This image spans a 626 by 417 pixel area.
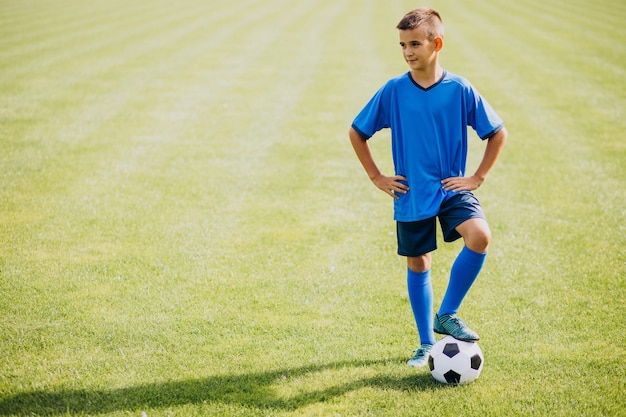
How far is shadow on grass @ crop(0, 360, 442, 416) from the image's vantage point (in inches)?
153

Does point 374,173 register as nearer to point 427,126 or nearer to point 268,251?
point 427,126

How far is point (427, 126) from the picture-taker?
13.6ft

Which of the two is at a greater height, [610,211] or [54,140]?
[54,140]

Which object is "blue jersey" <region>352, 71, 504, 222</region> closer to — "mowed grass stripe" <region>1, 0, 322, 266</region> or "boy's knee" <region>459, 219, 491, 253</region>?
"boy's knee" <region>459, 219, 491, 253</region>

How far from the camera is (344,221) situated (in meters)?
7.27

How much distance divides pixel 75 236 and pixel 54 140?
3922 millimetres

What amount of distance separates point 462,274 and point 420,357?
72 cm

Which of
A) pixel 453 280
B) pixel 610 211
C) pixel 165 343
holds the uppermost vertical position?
pixel 453 280

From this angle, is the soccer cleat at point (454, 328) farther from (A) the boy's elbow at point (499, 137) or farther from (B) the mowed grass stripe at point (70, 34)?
(B) the mowed grass stripe at point (70, 34)

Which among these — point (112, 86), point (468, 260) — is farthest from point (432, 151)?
point (112, 86)

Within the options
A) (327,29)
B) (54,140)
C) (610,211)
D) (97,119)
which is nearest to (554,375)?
(610,211)

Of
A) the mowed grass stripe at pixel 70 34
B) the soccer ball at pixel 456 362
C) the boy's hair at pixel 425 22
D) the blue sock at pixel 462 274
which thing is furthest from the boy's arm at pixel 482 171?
the mowed grass stripe at pixel 70 34

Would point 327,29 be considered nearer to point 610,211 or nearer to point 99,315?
point 610,211

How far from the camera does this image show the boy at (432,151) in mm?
4062
